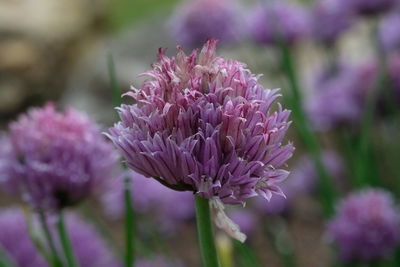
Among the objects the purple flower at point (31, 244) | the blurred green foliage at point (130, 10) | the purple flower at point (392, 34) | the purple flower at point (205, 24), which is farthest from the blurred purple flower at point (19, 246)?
the blurred green foliage at point (130, 10)

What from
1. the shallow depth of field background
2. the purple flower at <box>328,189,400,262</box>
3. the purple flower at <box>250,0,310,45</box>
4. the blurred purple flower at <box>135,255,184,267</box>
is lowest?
the purple flower at <box>328,189,400,262</box>

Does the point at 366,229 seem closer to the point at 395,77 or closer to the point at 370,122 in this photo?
the point at 370,122

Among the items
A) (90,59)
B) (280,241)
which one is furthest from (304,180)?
(90,59)

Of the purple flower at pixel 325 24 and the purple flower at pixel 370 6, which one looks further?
the purple flower at pixel 325 24

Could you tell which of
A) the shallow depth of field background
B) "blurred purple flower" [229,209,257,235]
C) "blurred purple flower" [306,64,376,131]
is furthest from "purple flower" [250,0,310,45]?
the shallow depth of field background

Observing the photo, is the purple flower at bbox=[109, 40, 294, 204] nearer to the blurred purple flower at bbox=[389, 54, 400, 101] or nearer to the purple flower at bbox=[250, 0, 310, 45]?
the blurred purple flower at bbox=[389, 54, 400, 101]

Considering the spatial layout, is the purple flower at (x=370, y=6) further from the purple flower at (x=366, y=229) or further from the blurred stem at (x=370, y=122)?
the purple flower at (x=366, y=229)
